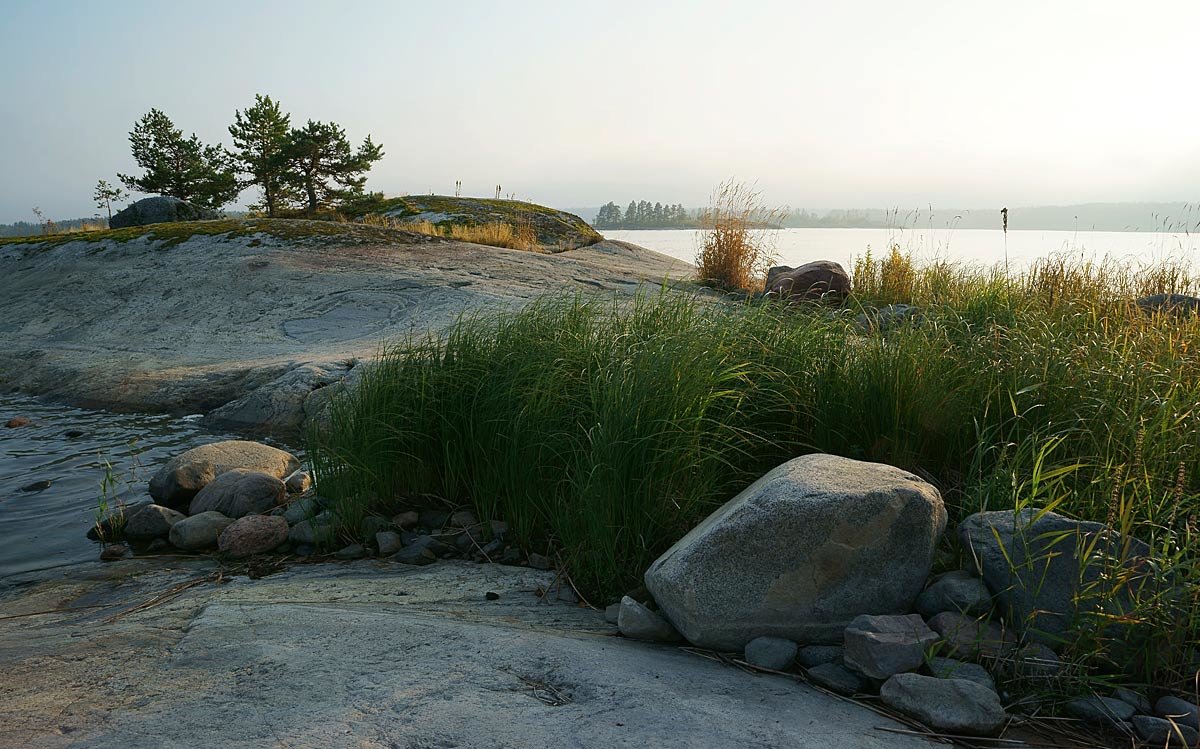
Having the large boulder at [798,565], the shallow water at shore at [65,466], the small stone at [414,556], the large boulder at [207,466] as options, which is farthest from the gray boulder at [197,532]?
the large boulder at [798,565]

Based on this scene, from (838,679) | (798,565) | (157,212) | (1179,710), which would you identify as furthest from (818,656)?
(157,212)

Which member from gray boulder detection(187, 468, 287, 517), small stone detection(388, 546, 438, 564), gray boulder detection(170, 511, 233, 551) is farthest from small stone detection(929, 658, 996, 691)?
gray boulder detection(187, 468, 287, 517)

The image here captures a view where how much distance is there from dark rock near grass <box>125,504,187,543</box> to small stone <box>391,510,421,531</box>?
1.42 meters

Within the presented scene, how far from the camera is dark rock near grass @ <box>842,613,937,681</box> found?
103 inches

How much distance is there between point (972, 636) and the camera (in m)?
2.79

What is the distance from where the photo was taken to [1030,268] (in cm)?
898

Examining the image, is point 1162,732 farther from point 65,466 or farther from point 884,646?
point 65,466

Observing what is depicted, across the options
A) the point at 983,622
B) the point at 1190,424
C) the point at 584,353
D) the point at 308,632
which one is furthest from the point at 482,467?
the point at 1190,424

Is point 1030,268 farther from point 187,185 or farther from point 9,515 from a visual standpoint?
point 187,185

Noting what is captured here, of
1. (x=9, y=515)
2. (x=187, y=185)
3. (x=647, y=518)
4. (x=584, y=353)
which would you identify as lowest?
(x=9, y=515)

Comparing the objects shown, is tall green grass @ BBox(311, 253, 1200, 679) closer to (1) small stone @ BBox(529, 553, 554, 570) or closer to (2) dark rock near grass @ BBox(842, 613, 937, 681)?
(1) small stone @ BBox(529, 553, 554, 570)

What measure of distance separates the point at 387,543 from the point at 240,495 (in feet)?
4.58

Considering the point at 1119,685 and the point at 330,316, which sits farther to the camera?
the point at 330,316

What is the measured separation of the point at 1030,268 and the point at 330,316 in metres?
8.46
